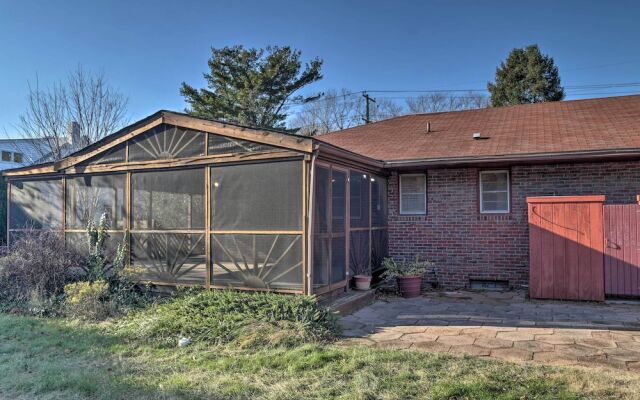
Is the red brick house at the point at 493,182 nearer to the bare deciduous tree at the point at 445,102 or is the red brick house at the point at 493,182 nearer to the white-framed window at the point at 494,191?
the white-framed window at the point at 494,191

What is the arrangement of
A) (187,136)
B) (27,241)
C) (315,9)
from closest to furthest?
(187,136) → (27,241) → (315,9)

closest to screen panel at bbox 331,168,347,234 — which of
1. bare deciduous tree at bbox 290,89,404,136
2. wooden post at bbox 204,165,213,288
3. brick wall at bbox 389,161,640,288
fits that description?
wooden post at bbox 204,165,213,288

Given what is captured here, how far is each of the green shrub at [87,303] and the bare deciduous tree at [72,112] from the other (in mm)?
10817

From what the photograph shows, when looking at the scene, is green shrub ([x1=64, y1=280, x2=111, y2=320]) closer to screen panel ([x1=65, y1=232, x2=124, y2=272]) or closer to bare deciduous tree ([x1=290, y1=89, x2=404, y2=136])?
screen panel ([x1=65, y1=232, x2=124, y2=272])

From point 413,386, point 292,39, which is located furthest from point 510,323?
point 292,39

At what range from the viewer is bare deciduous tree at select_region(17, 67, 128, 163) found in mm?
16656

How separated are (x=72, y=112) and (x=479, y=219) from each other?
588 inches

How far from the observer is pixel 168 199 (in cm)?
812

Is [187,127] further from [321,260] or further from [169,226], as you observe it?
[321,260]

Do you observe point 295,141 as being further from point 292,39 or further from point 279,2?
point 292,39

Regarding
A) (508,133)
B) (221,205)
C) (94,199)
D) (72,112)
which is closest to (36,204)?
(94,199)

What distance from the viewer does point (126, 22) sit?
13523mm

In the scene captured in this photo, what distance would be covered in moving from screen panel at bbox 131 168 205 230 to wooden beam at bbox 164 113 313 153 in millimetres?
754

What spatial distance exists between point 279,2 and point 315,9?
1.40 m
